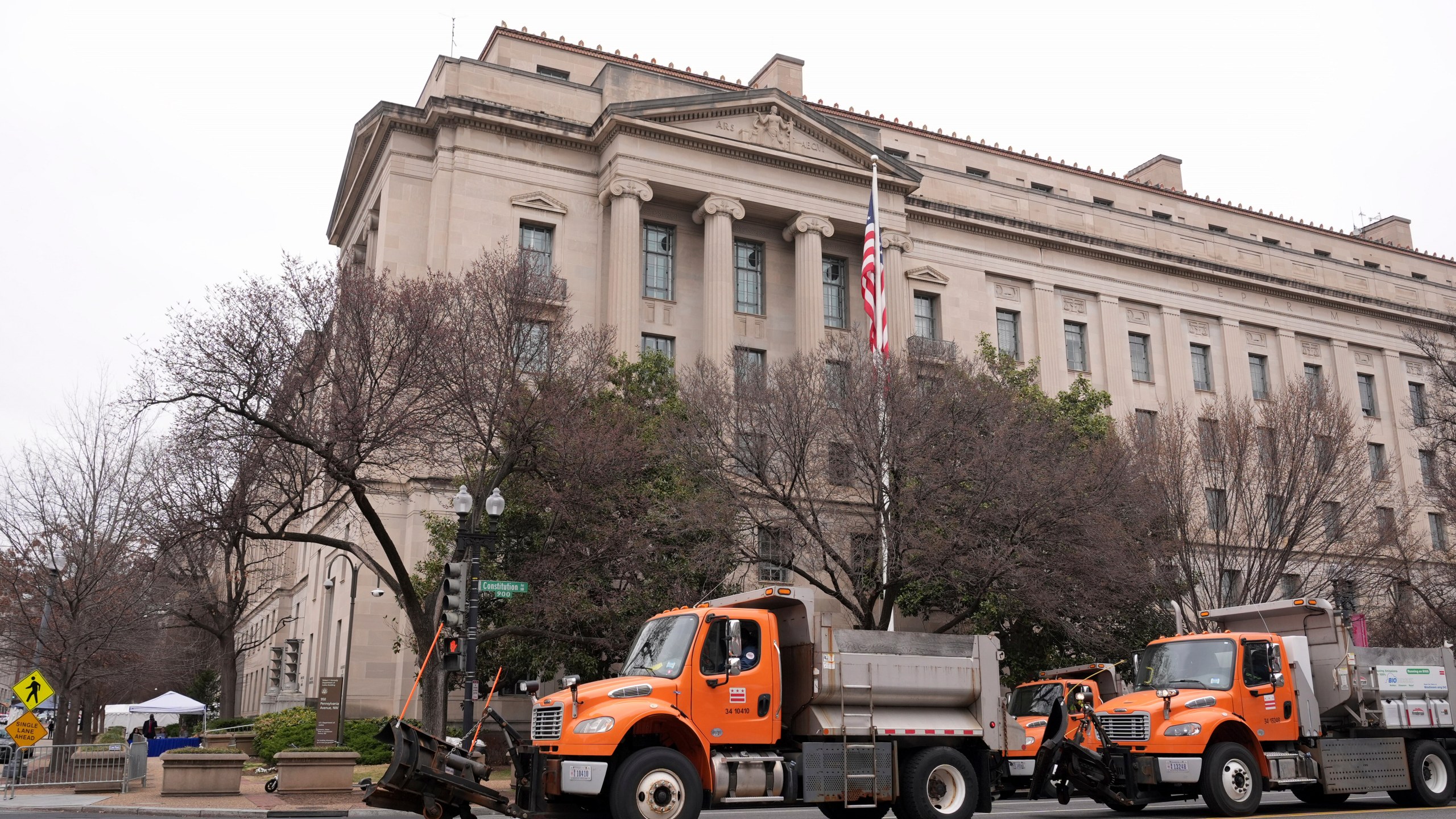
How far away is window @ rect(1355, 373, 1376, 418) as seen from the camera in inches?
2272

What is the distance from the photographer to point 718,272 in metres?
41.3

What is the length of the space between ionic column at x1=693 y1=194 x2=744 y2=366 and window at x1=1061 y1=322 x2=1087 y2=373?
16765 millimetres

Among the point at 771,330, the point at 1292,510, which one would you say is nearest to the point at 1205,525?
the point at 1292,510

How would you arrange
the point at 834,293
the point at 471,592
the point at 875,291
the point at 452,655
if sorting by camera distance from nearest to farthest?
the point at 452,655 → the point at 471,592 → the point at 875,291 → the point at 834,293

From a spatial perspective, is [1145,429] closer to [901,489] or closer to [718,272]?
[901,489]

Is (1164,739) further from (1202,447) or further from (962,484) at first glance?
(1202,447)

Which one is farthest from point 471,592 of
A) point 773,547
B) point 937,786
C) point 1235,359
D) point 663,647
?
point 1235,359

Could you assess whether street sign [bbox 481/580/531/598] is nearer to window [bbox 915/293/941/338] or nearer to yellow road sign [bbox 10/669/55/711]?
yellow road sign [bbox 10/669/55/711]

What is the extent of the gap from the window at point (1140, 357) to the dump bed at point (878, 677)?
3877cm

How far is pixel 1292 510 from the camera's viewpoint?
1366 inches

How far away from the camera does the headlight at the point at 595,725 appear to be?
13.2 m

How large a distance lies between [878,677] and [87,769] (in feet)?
63.4

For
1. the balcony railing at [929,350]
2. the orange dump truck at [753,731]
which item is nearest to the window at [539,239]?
the balcony railing at [929,350]

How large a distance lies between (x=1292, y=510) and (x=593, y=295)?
922 inches
